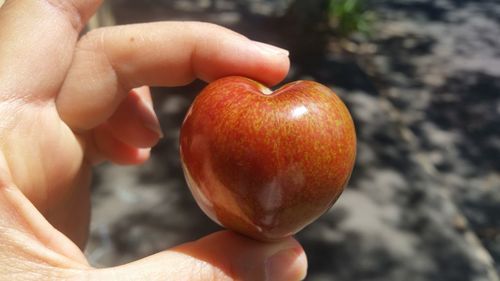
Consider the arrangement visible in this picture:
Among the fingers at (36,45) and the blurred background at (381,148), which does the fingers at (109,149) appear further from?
the blurred background at (381,148)

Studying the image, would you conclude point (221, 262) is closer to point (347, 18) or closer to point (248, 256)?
point (248, 256)

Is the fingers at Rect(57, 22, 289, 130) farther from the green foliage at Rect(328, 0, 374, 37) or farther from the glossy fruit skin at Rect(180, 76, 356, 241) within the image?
the green foliage at Rect(328, 0, 374, 37)

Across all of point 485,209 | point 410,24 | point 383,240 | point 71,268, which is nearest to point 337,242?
point 383,240

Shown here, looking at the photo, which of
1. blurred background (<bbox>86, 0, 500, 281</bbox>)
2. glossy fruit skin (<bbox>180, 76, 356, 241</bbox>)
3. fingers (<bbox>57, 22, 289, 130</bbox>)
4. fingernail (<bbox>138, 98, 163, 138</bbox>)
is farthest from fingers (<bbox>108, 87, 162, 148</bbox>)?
blurred background (<bbox>86, 0, 500, 281</bbox>)

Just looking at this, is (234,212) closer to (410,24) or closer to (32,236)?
(32,236)

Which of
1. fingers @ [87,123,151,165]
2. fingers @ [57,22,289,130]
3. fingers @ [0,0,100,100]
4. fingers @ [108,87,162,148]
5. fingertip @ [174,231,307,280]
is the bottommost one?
fingers @ [87,123,151,165]

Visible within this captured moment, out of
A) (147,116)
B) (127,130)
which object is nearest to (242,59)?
(147,116)
